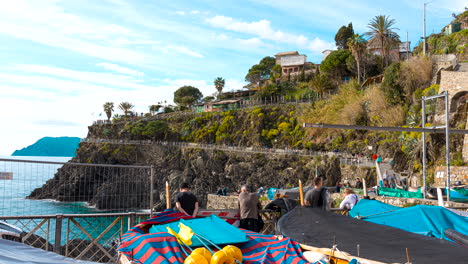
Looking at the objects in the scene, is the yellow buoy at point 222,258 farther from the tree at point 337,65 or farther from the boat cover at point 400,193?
the tree at point 337,65

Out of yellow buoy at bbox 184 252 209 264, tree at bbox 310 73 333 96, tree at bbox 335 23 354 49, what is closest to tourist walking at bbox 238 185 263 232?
yellow buoy at bbox 184 252 209 264

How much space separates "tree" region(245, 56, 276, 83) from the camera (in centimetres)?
10169

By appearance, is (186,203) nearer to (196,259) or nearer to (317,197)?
(317,197)

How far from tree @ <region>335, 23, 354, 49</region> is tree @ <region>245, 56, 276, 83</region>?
21.3 meters

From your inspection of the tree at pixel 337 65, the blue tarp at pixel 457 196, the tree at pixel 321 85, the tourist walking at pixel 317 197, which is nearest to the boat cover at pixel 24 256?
the tourist walking at pixel 317 197

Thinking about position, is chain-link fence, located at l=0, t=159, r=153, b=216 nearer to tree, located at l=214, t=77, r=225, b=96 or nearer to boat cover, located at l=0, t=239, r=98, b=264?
boat cover, located at l=0, t=239, r=98, b=264

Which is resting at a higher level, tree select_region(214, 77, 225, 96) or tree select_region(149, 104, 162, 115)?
tree select_region(214, 77, 225, 96)

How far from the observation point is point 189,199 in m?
7.68

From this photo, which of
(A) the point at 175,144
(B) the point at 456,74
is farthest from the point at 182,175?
(B) the point at 456,74

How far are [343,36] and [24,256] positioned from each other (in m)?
90.4

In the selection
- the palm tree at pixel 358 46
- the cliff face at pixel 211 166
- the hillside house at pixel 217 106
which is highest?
the palm tree at pixel 358 46

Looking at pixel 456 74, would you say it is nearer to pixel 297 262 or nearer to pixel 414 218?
pixel 414 218

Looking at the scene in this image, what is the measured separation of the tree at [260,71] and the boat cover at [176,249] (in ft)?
317

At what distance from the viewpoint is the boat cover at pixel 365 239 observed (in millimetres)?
4926
